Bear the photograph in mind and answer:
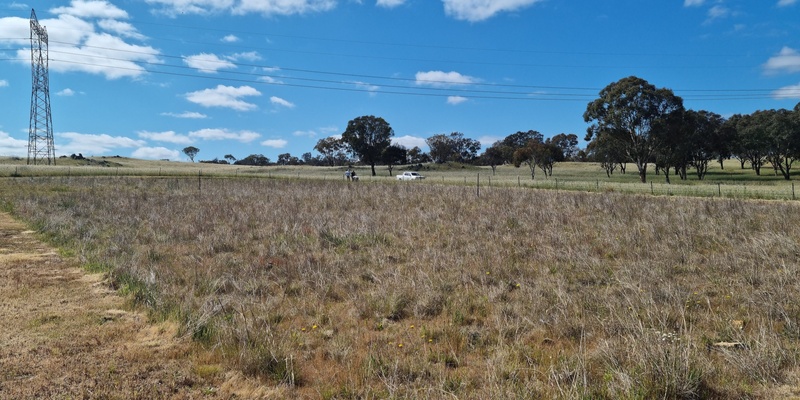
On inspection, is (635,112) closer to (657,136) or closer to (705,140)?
(657,136)

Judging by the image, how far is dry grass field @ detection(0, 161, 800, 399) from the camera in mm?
4562

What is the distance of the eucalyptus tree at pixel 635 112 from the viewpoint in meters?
55.6

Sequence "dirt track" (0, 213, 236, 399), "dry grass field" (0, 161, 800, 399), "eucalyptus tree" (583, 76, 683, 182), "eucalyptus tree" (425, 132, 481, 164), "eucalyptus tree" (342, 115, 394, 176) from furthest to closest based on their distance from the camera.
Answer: "eucalyptus tree" (425, 132, 481, 164) → "eucalyptus tree" (342, 115, 394, 176) → "eucalyptus tree" (583, 76, 683, 182) → "dry grass field" (0, 161, 800, 399) → "dirt track" (0, 213, 236, 399)

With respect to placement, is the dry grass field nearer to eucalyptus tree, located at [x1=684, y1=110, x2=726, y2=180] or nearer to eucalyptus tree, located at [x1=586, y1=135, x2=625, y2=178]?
eucalyptus tree, located at [x1=586, y1=135, x2=625, y2=178]

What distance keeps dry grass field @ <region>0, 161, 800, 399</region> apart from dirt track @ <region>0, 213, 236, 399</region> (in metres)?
0.36

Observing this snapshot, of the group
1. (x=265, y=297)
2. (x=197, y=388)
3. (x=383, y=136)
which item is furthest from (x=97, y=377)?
(x=383, y=136)

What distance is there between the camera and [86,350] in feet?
16.8

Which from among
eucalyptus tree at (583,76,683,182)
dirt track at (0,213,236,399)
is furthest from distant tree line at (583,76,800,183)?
dirt track at (0,213,236,399)

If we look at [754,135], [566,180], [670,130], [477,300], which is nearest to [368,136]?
[566,180]

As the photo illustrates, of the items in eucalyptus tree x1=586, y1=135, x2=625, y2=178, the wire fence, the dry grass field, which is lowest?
the dry grass field

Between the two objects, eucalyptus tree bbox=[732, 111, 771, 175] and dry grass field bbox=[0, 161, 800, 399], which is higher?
eucalyptus tree bbox=[732, 111, 771, 175]

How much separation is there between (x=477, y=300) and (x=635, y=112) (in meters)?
58.3

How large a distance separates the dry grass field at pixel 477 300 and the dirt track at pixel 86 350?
36 centimetres

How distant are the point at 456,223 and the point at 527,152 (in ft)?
228
